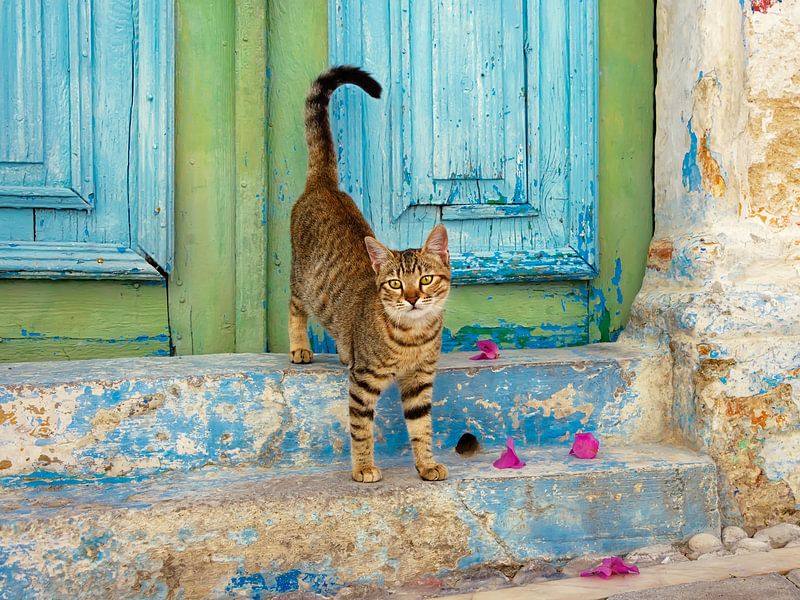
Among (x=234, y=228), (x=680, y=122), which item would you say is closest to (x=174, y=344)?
(x=234, y=228)

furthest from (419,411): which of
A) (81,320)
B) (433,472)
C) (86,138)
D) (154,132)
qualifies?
(86,138)

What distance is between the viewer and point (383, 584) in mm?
2293

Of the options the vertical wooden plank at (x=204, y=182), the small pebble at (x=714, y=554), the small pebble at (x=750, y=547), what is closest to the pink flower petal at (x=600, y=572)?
the small pebble at (x=714, y=554)

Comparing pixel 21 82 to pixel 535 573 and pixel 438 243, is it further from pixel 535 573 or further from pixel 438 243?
pixel 535 573

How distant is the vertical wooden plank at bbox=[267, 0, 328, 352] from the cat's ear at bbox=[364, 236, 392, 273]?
669 mm

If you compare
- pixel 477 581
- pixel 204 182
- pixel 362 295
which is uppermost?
pixel 204 182

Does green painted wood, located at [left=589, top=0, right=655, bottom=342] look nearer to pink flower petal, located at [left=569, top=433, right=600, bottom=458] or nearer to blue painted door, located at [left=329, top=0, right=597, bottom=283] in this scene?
blue painted door, located at [left=329, top=0, right=597, bottom=283]

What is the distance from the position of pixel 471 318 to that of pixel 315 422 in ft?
2.97

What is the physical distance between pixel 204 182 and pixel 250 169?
0.69 feet

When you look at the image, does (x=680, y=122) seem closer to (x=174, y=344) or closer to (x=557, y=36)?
(x=557, y=36)

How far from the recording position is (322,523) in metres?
2.24

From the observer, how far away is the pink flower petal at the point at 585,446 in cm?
256

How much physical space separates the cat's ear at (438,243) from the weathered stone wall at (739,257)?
0.95m

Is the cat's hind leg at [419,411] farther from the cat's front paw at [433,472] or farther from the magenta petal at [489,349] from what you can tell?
the magenta petal at [489,349]
